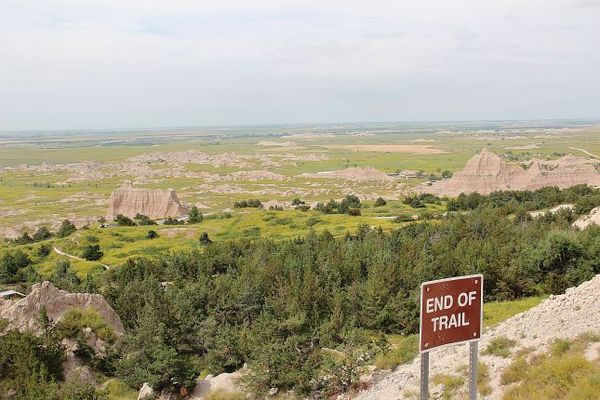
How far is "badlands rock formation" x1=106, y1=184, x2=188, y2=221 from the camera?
9569 cm

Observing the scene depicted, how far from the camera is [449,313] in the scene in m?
6.64

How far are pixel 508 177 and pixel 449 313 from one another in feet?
350

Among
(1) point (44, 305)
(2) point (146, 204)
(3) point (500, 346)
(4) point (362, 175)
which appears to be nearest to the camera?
(3) point (500, 346)

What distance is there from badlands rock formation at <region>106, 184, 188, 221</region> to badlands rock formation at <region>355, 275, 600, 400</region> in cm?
8133

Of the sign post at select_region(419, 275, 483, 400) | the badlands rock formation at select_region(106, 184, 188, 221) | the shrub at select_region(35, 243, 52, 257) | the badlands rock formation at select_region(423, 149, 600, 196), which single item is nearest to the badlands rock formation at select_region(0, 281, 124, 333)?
the sign post at select_region(419, 275, 483, 400)

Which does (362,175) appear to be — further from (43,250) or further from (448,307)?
(448,307)

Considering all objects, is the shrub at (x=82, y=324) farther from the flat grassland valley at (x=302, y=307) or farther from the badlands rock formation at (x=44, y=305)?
the badlands rock formation at (x=44, y=305)

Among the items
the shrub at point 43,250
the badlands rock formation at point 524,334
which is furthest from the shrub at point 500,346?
the shrub at point 43,250

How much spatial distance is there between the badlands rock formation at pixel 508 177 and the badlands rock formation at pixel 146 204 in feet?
173

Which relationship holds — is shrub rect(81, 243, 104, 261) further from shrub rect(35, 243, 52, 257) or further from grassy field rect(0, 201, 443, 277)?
shrub rect(35, 243, 52, 257)

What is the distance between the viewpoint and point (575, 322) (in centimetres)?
1659

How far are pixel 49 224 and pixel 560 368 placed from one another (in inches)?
3847

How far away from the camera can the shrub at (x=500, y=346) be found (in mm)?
16006

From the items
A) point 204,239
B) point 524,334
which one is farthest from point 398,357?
point 204,239
